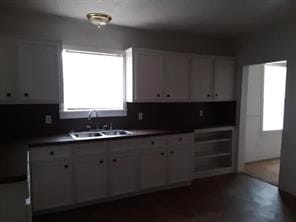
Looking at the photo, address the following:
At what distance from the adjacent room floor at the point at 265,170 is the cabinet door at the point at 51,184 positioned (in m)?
3.18

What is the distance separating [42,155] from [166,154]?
5.50ft

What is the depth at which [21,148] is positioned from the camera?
2.37 m

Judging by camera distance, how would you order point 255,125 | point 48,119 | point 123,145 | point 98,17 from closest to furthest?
point 98,17, point 123,145, point 48,119, point 255,125

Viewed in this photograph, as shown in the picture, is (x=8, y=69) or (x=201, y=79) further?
(x=201, y=79)

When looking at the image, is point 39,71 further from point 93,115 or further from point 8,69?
point 93,115

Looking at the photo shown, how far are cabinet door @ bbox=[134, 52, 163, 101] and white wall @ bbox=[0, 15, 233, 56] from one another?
379mm

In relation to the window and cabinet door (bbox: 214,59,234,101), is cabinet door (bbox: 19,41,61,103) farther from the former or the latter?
cabinet door (bbox: 214,59,234,101)

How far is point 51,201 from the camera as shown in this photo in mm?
2787

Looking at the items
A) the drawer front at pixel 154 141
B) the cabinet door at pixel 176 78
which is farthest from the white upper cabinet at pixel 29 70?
the cabinet door at pixel 176 78

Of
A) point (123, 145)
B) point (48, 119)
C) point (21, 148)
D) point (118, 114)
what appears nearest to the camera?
point (21, 148)

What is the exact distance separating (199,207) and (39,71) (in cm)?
267

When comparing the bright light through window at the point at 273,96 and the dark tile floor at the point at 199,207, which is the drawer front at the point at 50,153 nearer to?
the dark tile floor at the point at 199,207

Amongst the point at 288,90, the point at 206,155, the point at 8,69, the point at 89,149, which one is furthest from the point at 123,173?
the point at 288,90

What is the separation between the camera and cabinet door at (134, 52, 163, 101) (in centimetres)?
346
